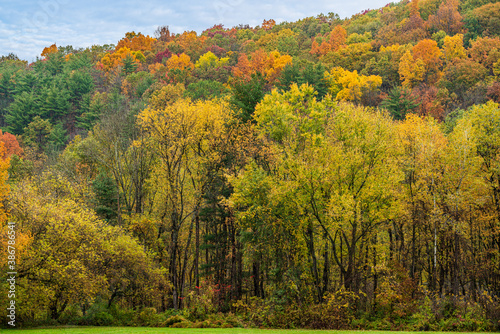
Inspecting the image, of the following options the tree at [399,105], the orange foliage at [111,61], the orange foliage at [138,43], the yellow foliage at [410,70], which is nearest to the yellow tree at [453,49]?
the yellow foliage at [410,70]

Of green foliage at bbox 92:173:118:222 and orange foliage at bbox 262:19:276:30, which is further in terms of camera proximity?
orange foliage at bbox 262:19:276:30

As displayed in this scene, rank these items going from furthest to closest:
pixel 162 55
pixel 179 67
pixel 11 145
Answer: pixel 162 55, pixel 179 67, pixel 11 145

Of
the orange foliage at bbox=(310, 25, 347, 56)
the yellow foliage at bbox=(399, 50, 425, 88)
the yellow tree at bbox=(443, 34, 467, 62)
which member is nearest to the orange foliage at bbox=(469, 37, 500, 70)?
the yellow tree at bbox=(443, 34, 467, 62)

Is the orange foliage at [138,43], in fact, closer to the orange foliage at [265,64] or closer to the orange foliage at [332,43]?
the orange foliage at [265,64]

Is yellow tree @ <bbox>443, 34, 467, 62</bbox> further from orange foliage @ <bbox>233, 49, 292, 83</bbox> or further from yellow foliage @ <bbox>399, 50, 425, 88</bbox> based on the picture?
orange foliage @ <bbox>233, 49, 292, 83</bbox>

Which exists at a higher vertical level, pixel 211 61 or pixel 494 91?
pixel 211 61

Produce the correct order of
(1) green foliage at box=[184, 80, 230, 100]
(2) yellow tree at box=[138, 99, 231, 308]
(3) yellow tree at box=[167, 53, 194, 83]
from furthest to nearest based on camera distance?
1. (3) yellow tree at box=[167, 53, 194, 83]
2. (1) green foliage at box=[184, 80, 230, 100]
3. (2) yellow tree at box=[138, 99, 231, 308]

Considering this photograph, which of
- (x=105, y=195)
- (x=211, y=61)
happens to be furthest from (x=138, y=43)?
(x=105, y=195)

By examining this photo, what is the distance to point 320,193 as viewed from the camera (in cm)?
2755

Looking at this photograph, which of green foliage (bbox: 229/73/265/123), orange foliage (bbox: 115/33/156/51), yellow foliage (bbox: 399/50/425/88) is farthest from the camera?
orange foliage (bbox: 115/33/156/51)

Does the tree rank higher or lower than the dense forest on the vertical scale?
higher

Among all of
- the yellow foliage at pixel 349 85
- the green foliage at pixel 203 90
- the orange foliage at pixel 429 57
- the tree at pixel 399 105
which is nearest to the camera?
the tree at pixel 399 105

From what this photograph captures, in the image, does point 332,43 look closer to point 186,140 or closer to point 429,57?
point 429,57

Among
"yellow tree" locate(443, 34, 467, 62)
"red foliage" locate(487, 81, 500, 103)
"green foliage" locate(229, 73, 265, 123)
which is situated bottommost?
"green foliage" locate(229, 73, 265, 123)
